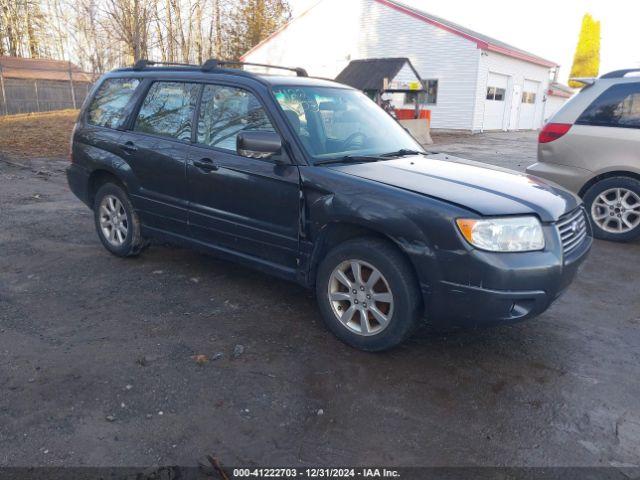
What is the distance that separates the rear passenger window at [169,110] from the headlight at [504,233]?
257 centimetres

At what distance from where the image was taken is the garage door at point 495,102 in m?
26.1

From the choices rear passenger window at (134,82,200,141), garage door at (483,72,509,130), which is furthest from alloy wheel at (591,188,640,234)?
garage door at (483,72,509,130)

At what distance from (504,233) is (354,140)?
1597 millimetres

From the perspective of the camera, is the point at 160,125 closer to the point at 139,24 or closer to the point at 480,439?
the point at 480,439

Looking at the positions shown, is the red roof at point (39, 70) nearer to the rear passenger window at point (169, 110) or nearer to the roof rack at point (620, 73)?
the rear passenger window at point (169, 110)

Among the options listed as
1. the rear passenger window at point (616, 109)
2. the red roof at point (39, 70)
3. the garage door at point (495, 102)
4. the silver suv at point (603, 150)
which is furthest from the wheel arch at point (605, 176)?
the red roof at point (39, 70)

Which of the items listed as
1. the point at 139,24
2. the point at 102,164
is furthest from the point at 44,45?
the point at 102,164

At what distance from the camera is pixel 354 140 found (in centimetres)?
421

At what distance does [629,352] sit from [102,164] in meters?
4.81

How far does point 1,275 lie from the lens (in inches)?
191

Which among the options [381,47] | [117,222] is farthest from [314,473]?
[381,47]

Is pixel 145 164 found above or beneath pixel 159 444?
above

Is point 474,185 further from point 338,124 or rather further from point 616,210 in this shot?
point 616,210

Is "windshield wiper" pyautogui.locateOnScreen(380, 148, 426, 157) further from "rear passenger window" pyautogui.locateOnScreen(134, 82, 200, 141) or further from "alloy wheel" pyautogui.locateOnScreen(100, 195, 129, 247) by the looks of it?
"alloy wheel" pyautogui.locateOnScreen(100, 195, 129, 247)
